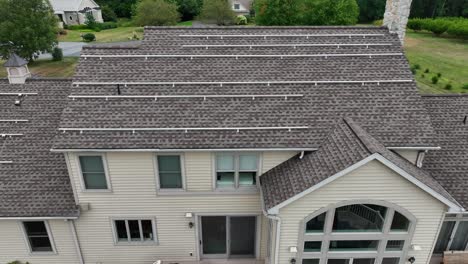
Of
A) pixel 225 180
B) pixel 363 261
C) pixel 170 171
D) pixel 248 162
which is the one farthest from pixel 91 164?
pixel 363 261

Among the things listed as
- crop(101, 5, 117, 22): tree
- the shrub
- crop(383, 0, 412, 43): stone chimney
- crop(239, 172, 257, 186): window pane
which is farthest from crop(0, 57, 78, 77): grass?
the shrub

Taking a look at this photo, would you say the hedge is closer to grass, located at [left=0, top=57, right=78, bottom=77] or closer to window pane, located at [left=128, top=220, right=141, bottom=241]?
grass, located at [left=0, top=57, right=78, bottom=77]

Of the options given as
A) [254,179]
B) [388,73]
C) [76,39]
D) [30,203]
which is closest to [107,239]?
[30,203]

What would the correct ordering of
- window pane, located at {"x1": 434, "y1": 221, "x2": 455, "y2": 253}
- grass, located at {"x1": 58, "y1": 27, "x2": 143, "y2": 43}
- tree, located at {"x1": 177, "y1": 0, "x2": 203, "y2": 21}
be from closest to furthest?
window pane, located at {"x1": 434, "y1": 221, "x2": 455, "y2": 253} < grass, located at {"x1": 58, "y1": 27, "x2": 143, "y2": 43} < tree, located at {"x1": 177, "y1": 0, "x2": 203, "y2": 21}

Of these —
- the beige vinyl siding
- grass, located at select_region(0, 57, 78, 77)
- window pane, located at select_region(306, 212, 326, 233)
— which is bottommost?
grass, located at select_region(0, 57, 78, 77)

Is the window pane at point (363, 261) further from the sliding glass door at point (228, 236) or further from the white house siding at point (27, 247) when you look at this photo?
the white house siding at point (27, 247)

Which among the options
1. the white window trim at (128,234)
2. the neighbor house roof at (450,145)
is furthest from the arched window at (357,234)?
the white window trim at (128,234)

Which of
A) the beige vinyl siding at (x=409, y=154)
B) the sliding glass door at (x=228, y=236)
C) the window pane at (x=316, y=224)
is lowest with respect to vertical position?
the sliding glass door at (x=228, y=236)
